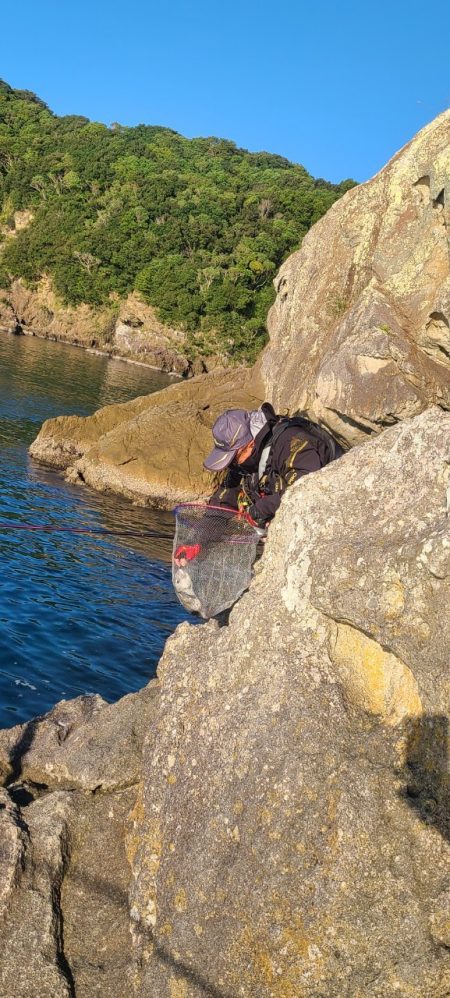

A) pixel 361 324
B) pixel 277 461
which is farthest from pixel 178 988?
pixel 361 324

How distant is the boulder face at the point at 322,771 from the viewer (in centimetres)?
443

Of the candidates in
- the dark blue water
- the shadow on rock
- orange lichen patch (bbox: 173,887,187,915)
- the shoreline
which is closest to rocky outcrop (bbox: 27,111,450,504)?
the dark blue water

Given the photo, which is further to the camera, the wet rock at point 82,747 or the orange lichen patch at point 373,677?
the wet rock at point 82,747

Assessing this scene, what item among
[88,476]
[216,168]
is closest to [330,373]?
[88,476]

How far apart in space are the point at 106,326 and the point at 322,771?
267 feet

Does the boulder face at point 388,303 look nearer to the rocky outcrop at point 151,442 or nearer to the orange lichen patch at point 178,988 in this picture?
the rocky outcrop at point 151,442

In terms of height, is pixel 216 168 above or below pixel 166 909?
above

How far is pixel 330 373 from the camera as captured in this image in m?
17.7

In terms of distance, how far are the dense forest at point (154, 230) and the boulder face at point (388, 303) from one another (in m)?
61.6

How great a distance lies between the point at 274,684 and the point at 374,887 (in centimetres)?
131

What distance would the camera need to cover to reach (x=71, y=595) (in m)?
14.8

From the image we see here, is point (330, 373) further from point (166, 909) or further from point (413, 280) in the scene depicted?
point (166, 909)

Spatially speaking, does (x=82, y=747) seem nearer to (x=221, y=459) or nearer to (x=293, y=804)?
(x=293, y=804)

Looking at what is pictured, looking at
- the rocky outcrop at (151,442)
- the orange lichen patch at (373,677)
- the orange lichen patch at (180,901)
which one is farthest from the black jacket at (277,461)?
the rocky outcrop at (151,442)
